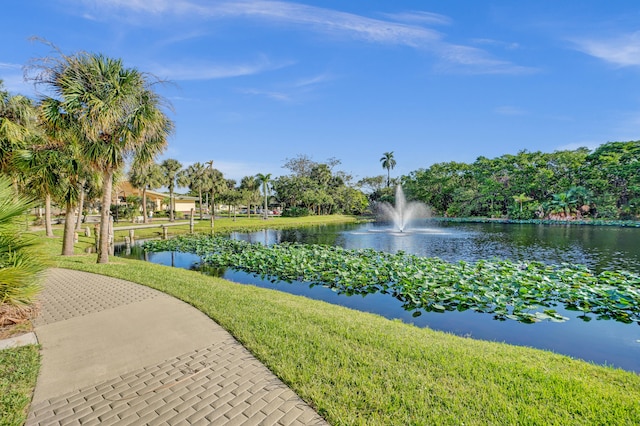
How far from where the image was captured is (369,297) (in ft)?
30.7

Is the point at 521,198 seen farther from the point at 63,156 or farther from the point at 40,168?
the point at 40,168

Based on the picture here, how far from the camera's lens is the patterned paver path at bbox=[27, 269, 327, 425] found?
117 inches

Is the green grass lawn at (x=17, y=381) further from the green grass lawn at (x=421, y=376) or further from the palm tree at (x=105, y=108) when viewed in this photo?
the palm tree at (x=105, y=108)

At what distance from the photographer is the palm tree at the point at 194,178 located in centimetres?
4014

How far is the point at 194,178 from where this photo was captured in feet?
136

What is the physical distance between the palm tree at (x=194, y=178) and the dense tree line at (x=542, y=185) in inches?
1591

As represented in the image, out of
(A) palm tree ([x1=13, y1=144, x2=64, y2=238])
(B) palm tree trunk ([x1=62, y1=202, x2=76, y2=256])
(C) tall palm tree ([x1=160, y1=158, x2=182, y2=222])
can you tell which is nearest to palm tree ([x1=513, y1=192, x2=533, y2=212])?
(C) tall palm tree ([x1=160, y1=158, x2=182, y2=222])

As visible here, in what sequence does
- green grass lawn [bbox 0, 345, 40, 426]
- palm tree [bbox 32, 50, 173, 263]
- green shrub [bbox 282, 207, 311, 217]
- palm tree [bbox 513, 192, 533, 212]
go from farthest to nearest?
1. green shrub [bbox 282, 207, 311, 217]
2. palm tree [bbox 513, 192, 533, 212]
3. palm tree [bbox 32, 50, 173, 263]
4. green grass lawn [bbox 0, 345, 40, 426]

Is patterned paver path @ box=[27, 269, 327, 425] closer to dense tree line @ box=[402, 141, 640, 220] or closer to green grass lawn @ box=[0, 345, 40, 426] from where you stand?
green grass lawn @ box=[0, 345, 40, 426]

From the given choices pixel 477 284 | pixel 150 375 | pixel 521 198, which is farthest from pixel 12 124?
pixel 521 198

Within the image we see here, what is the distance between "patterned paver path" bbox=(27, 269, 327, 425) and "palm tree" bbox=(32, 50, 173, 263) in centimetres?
619

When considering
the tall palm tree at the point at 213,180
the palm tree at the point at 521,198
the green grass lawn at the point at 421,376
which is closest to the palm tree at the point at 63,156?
the green grass lawn at the point at 421,376

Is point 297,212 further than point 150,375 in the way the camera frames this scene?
Yes

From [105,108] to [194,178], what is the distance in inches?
1298
